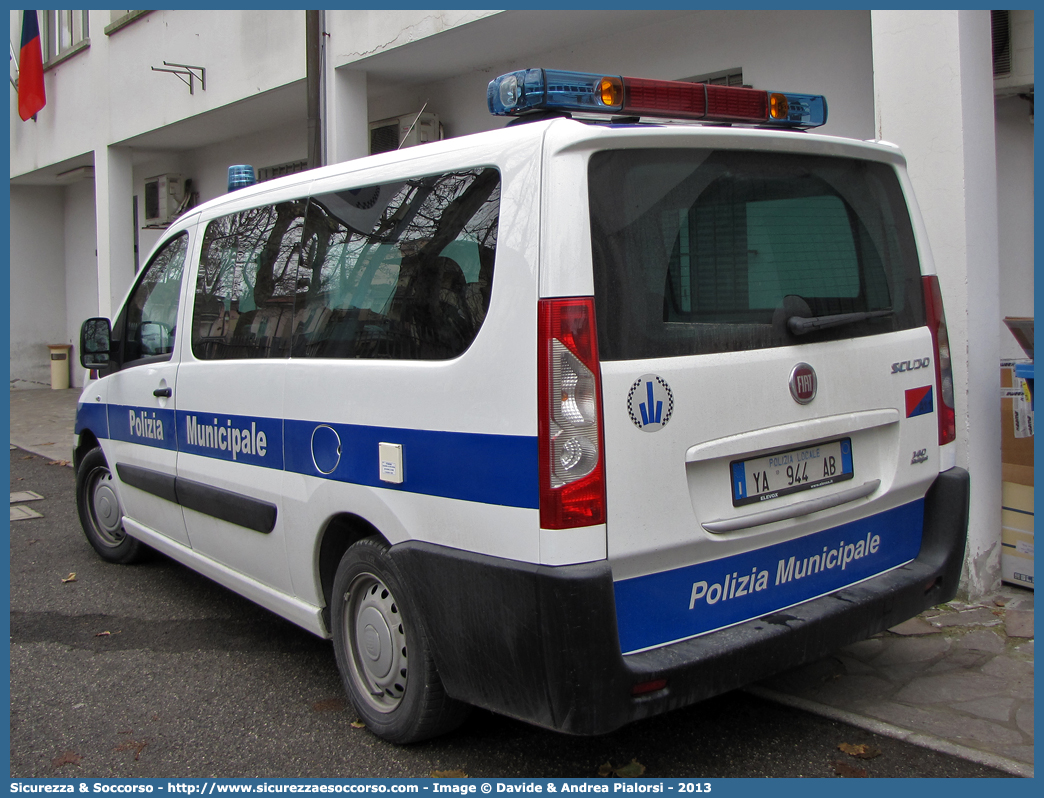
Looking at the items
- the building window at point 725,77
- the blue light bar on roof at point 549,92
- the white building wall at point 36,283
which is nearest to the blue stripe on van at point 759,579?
the blue light bar on roof at point 549,92

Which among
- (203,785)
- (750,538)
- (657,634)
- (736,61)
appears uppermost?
(736,61)

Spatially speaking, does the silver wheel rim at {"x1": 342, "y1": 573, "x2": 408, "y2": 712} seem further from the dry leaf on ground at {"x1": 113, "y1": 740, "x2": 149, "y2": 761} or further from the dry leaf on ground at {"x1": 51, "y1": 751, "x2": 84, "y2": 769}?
the dry leaf on ground at {"x1": 51, "y1": 751, "x2": 84, "y2": 769}

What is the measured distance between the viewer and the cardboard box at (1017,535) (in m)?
4.46

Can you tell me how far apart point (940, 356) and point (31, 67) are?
14463mm

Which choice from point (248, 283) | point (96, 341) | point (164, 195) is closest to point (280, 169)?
point (164, 195)

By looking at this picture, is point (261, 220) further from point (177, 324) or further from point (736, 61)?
point (736, 61)

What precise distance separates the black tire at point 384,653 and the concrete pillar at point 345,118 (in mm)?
5747

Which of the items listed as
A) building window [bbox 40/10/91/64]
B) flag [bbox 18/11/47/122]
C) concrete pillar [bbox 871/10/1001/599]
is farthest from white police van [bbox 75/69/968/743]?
flag [bbox 18/11/47/122]

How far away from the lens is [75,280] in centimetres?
1744

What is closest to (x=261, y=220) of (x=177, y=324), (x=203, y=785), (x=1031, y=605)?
(x=177, y=324)

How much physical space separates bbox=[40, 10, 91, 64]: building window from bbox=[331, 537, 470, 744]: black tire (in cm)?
1243

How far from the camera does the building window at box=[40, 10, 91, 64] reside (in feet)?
44.2

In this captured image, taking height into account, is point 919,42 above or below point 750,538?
above

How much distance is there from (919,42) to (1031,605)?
266 cm
